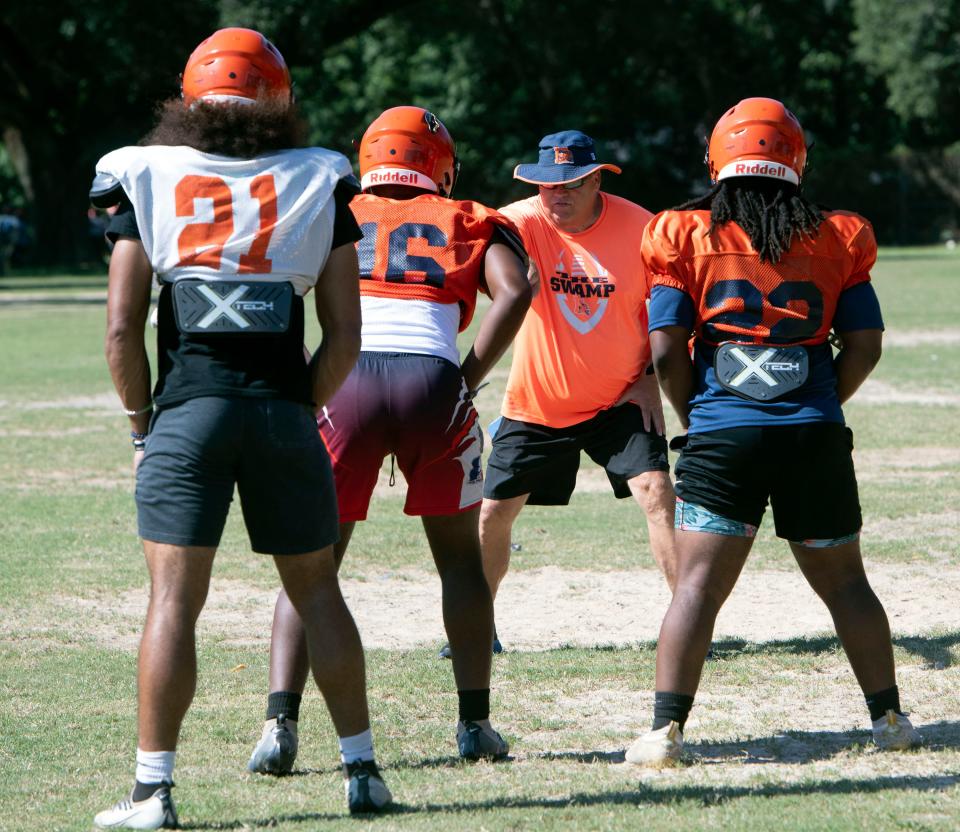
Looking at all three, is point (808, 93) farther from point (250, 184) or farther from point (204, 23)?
point (250, 184)

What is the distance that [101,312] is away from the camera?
26672 mm

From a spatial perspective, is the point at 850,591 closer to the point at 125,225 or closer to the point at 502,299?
the point at 502,299

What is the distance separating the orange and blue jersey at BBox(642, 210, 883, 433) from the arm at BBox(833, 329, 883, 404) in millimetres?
37

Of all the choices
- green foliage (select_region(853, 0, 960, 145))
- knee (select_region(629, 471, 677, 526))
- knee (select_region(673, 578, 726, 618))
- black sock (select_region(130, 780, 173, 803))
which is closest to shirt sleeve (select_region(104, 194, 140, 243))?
black sock (select_region(130, 780, 173, 803))

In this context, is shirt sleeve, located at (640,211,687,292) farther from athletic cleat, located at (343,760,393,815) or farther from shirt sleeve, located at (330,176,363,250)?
athletic cleat, located at (343,760,393,815)

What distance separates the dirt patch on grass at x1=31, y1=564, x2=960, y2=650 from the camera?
6746mm

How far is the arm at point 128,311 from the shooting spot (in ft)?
13.4

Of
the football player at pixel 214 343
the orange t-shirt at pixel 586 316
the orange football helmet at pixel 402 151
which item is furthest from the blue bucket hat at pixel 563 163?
the football player at pixel 214 343

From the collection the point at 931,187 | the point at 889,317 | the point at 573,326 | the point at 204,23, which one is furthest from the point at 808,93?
the point at 573,326

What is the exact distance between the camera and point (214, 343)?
4.08 m

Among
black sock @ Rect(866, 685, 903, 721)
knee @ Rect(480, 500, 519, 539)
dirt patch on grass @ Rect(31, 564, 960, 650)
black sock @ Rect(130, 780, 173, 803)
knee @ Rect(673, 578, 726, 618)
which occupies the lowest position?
dirt patch on grass @ Rect(31, 564, 960, 650)

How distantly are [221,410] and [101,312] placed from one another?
924 inches

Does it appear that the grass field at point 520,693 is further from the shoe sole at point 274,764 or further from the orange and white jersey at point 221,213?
the orange and white jersey at point 221,213

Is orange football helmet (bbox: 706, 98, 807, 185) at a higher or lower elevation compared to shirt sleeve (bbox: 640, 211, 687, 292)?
higher
